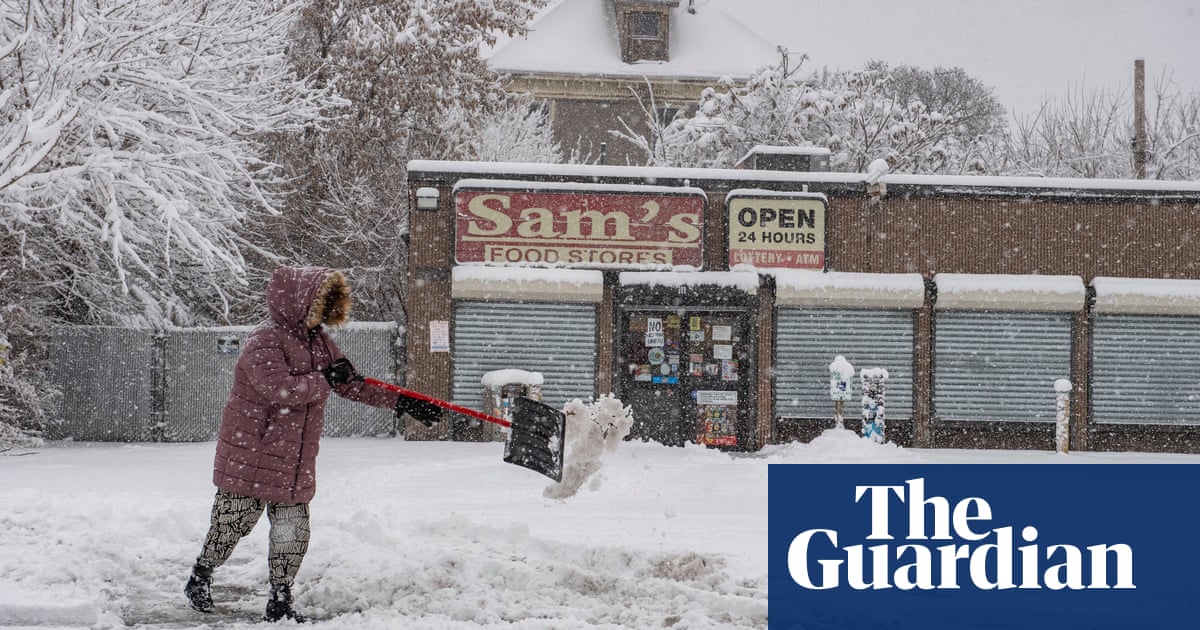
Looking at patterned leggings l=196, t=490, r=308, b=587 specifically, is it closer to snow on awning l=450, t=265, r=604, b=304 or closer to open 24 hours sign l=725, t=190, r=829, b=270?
snow on awning l=450, t=265, r=604, b=304

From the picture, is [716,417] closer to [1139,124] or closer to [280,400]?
[280,400]

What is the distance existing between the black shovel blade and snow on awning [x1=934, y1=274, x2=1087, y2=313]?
33.3 feet

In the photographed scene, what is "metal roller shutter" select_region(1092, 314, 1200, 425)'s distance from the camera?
54.2 ft

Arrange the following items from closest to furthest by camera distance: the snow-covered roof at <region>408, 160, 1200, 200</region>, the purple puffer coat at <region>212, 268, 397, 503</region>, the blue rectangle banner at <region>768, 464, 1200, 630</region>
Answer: the purple puffer coat at <region>212, 268, 397, 503</region> → the blue rectangle banner at <region>768, 464, 1200, 630</region> → the snow-covered roof at <region>408, 160, 1200, 200</region>

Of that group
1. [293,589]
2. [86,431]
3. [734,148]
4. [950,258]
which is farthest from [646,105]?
[293,589]

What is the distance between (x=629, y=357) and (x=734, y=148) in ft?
43.5

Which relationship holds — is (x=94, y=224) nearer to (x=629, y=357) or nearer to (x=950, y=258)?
(x=629, y=357)

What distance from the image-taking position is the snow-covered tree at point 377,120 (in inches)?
877

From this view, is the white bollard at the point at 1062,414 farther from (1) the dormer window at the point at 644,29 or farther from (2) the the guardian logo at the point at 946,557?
(1) the dormer window at the point at 644,29

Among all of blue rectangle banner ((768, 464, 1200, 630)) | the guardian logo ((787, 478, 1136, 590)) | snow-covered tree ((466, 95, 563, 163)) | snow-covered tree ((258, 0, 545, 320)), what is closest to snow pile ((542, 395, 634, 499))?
blue rectangle banner ((768, 464, 1200, 630))

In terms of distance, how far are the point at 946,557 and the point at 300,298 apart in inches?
147

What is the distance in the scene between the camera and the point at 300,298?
18.4ft

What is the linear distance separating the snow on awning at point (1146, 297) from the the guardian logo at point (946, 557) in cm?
1071

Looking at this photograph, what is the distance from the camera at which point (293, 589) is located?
632 centimetres
